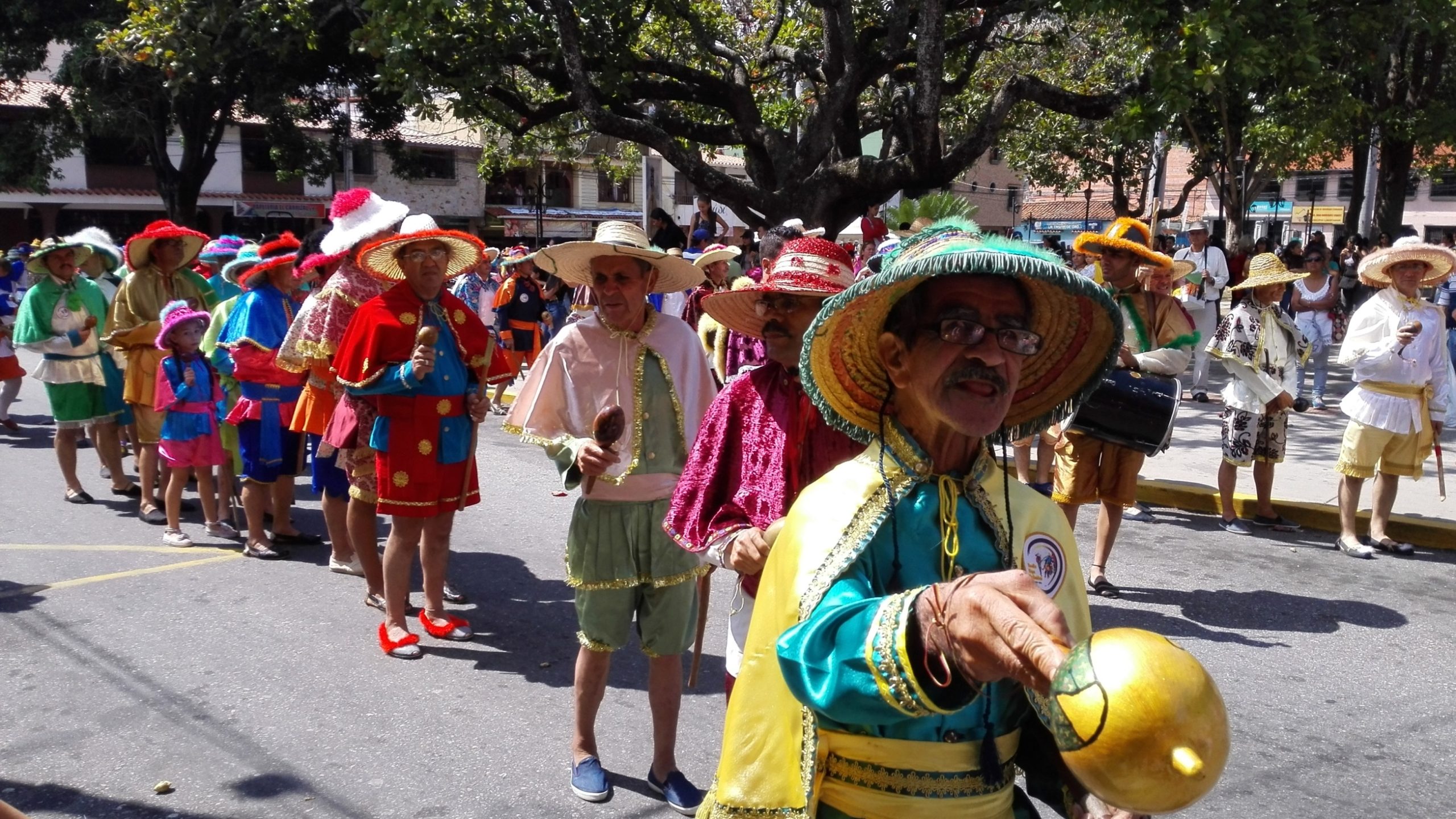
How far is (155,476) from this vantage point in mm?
8211

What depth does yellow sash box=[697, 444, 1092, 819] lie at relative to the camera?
1.85 metres

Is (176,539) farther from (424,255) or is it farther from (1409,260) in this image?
(1409,260)

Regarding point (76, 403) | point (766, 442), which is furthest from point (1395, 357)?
point (76, 403)

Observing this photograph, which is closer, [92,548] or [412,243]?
[412,243]

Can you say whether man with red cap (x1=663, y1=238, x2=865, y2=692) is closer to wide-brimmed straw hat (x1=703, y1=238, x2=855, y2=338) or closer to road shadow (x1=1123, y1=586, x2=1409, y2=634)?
wide-brimmed straw hat (x1=703, y1=238, x2=855, y2=338)

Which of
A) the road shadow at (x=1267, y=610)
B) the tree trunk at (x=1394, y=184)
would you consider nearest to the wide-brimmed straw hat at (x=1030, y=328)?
the road shadow at (x=1267, y=610)

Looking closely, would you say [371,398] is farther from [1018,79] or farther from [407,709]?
[1018,79]

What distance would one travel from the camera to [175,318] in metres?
7.08

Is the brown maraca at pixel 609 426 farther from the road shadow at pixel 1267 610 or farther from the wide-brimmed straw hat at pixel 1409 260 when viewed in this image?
the wide-brimmed straw hat at pixel 1409 260

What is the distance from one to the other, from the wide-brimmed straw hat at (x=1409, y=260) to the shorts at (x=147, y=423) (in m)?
7.88

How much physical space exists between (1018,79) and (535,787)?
11616 millimetres

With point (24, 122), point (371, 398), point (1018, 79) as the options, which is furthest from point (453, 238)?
point (24, 122)

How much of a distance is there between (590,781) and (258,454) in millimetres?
3896

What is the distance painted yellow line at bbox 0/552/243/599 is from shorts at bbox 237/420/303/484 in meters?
0.51
